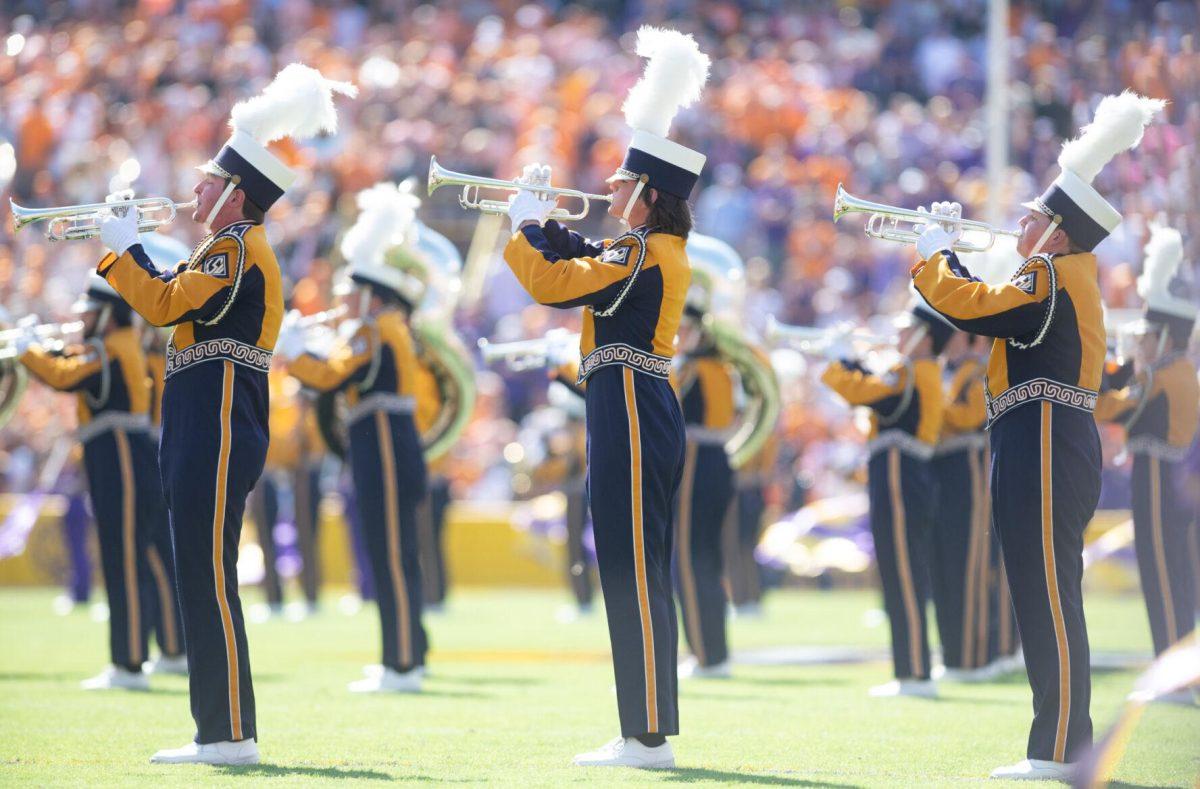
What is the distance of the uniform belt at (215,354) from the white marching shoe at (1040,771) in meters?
3.05

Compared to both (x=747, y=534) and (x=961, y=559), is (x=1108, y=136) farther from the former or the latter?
(x=747, y=534)

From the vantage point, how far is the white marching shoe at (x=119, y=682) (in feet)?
30.8

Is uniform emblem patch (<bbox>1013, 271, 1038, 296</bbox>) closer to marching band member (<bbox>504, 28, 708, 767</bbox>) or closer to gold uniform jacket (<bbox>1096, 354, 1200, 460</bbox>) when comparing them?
marching band member (<bbox>504, 28, 708, 767</bbox>)

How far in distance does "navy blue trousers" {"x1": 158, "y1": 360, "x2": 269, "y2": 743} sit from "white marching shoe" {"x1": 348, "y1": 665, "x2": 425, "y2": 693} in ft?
9.03

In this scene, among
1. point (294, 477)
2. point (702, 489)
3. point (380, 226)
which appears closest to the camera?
point (380, 226)

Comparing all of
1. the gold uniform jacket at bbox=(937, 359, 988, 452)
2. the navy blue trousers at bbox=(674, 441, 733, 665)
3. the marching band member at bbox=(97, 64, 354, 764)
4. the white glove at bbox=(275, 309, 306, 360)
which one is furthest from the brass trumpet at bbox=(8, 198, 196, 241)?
the gold uniform jacket at bbox=(937, 359, 988, 452)

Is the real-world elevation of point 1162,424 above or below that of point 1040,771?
above

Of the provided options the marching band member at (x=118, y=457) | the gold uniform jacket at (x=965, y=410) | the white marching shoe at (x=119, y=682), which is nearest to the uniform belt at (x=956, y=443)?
the gold uniform jacket at (x=965, y=410)

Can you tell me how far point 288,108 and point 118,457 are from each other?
122 inches

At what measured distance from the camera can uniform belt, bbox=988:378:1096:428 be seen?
21.5 feet

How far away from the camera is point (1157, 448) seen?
9.49 m

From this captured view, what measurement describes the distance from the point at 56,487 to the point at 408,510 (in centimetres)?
1002

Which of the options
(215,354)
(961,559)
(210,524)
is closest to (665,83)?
(215,354)

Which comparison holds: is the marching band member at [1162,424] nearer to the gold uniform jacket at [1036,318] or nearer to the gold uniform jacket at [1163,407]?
the gold uniform jacket at [1163,407]
